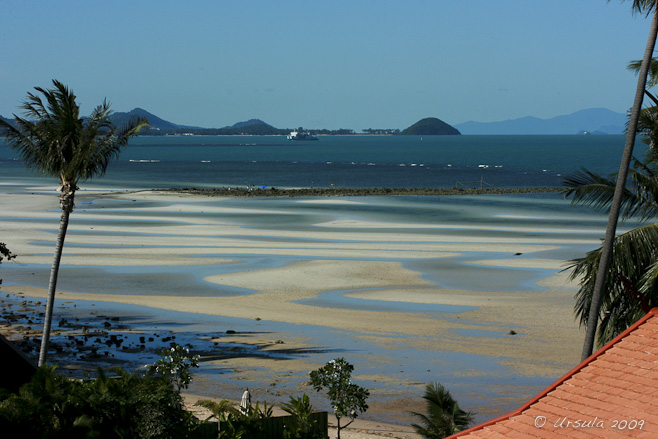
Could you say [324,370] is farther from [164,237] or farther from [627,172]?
[164,237]

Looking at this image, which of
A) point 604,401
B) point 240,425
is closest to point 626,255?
point 604,401

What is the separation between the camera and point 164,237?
1957 inches

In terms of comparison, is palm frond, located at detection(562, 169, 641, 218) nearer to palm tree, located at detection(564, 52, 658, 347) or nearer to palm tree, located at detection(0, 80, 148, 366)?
palm tree, located at detection(564, 52, 658, 347)

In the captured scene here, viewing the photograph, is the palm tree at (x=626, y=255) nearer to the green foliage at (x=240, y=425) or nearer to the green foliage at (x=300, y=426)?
the green foliage at (x=300, y=426)

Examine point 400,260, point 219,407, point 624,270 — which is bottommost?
point 400,260

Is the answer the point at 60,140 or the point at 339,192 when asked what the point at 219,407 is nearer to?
the point at 60,140

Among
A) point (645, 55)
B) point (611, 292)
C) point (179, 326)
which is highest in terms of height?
point (645, 55)

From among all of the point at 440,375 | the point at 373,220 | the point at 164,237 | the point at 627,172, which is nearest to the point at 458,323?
the point at 440,375

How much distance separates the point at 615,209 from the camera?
505 inches

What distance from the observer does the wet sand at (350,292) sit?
835 inches

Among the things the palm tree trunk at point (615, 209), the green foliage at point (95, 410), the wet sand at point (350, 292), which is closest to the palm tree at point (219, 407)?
the wet sand at point (350, 292)

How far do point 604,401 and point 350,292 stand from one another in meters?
24.6

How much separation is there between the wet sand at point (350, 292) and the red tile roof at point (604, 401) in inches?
371

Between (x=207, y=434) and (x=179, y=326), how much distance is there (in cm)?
1445
